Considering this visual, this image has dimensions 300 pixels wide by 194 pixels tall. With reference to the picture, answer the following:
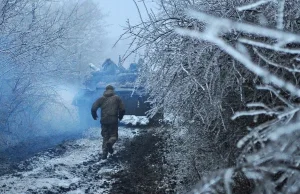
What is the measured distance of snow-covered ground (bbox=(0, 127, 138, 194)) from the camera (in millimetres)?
5309

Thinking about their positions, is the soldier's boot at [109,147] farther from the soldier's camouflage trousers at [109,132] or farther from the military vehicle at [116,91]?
the military vehicle at [116,91]

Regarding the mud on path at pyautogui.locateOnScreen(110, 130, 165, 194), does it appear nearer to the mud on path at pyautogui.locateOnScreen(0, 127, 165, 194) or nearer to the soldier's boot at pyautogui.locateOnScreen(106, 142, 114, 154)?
the mud on path at pyautogui.locateOnScreen(0, 127, 165, 194)

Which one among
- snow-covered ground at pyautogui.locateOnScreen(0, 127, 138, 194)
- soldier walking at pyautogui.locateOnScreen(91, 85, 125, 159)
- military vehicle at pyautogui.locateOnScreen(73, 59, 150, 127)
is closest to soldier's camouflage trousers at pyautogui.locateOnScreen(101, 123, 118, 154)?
soldier walking at pyautogui.locateOnScreen(91, 85, 125, 159)

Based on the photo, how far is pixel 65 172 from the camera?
625 cm

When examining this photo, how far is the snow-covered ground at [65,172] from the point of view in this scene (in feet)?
17.4

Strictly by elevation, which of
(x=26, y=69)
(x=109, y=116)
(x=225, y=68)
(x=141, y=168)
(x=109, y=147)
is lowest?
(x=141, y=168)

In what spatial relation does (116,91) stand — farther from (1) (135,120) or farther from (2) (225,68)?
(2) (225,68)

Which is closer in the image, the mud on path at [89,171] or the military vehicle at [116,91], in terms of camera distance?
the mud on path at [89,171]

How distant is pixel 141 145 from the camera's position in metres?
8.66

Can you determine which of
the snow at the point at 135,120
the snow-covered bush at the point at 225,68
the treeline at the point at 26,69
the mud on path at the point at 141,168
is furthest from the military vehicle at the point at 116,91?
the snow-covered bush at the point at 225,68

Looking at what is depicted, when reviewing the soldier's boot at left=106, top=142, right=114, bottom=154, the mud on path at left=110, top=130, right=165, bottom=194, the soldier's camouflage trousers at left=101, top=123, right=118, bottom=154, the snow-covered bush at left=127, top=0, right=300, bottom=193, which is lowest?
the mud on path at left=110, top=130, right=165, bottom=194

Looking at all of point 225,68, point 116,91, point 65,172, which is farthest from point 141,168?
point 116,91

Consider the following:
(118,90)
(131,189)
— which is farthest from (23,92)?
(131,189)

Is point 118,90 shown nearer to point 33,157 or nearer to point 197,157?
point 33,157
